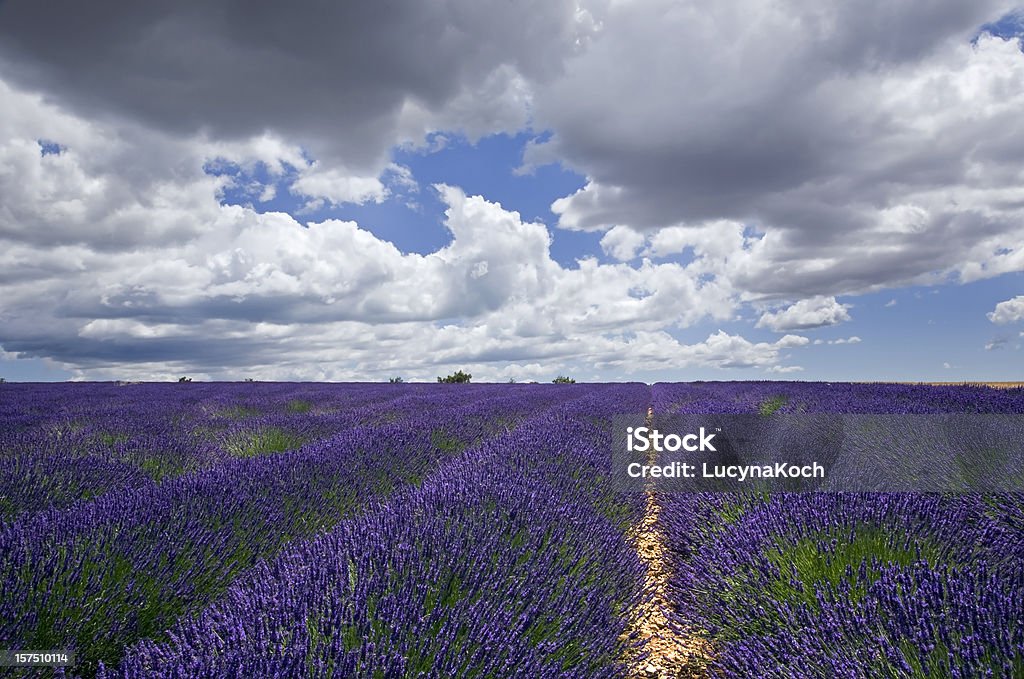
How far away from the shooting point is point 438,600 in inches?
57.1

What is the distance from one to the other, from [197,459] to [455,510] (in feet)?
9.49

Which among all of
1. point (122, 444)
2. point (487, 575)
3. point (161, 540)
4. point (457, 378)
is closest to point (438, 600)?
point (487, 575)

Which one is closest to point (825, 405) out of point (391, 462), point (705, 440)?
point (705, 440)

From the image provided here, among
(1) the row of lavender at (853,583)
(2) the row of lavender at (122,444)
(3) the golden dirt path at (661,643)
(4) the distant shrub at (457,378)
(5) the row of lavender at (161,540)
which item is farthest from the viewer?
(4) the distant shrub at (457,378)

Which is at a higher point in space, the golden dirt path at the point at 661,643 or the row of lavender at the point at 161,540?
the row of lavender at the point at 161,540

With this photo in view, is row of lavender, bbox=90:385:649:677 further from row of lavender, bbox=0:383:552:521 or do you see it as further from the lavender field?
row of lavender, bbox=0:383:552:521

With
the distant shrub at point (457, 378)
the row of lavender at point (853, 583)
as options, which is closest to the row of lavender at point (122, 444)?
the row of lavender at point (853, 583)

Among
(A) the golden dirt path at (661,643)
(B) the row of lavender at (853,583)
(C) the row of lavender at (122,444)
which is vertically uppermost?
(C) the row of lavender at (122,444)

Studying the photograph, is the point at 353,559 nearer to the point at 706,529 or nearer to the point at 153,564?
the point at 153,564

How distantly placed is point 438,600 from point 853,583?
1289mm

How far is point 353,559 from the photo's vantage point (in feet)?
5.68

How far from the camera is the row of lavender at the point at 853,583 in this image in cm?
138

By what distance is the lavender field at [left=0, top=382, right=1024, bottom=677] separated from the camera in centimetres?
135

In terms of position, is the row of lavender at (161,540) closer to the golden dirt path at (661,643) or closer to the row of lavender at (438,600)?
the row of lavender at (438,600)
